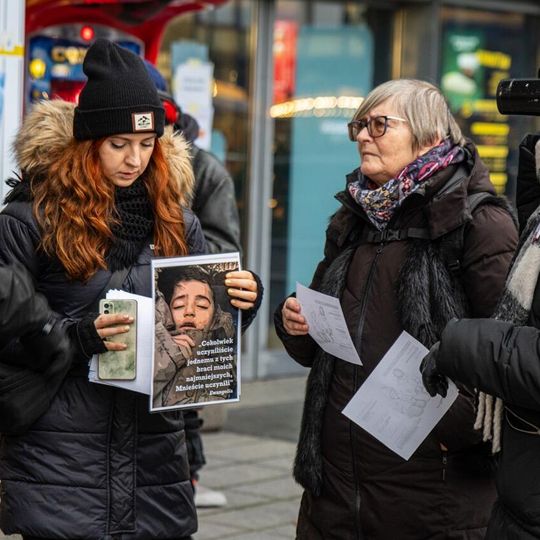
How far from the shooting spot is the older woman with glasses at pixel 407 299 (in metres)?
3.82

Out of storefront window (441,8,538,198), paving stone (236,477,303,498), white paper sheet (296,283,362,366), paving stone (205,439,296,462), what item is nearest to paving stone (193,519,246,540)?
paving stone (236,477,303,498)

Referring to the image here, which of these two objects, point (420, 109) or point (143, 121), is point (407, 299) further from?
point (143, 121)

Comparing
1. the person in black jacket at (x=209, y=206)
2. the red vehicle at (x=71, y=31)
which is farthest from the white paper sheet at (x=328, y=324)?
the red vehicle at (x=71, y=31)

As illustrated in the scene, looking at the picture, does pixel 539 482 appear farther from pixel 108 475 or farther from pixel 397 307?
pixel 108 475

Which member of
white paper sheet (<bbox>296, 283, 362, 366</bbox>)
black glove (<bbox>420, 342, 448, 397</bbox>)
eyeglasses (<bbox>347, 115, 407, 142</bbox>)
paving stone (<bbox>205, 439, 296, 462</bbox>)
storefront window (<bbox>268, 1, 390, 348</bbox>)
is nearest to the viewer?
black glove (<bbox>420, 342, 448, 397</bbox>)

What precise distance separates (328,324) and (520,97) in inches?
40.1

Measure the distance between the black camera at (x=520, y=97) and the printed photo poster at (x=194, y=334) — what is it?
3.40 feet

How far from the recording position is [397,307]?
3.88 m

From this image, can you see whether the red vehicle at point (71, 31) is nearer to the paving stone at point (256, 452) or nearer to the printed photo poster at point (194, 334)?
the paving stone at point (256, 452)

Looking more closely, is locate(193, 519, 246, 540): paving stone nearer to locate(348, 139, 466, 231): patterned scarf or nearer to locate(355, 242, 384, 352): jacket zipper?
locate(355, 242, 384, 352): jacket zipper

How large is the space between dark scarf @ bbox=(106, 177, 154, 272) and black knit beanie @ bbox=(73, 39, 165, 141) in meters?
0.19

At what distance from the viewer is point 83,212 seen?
3.87m

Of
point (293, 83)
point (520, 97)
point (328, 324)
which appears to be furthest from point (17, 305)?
point (293, 83)

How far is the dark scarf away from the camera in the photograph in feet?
12.9
